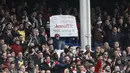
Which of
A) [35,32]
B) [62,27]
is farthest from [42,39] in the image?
[62,27]

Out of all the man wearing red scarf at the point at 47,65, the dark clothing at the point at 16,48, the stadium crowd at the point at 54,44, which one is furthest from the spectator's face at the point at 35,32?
the man wearing red scarf at the point at 47,65

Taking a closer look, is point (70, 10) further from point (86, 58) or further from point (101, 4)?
point (86, 58)

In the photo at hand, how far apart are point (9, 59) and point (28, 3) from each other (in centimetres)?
880

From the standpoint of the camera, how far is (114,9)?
35469mm

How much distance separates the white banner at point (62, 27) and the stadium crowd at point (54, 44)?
0.34 metres

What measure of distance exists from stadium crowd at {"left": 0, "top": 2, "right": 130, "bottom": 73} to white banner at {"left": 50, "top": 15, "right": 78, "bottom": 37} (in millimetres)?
341

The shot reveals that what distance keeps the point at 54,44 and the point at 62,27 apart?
0.81 meters

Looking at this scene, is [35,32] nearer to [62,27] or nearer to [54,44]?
[54,44]

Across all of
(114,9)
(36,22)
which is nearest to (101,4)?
(114,9)

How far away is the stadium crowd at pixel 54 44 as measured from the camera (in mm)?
27484

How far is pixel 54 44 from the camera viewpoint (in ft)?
100

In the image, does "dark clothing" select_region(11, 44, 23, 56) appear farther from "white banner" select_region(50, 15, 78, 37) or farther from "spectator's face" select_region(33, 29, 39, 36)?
"white banner" select_region(50, 15, 78, 37)

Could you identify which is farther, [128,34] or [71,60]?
[128,34]

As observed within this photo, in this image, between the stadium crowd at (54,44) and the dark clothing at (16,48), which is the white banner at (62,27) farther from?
the dark clothing at (16,48)
